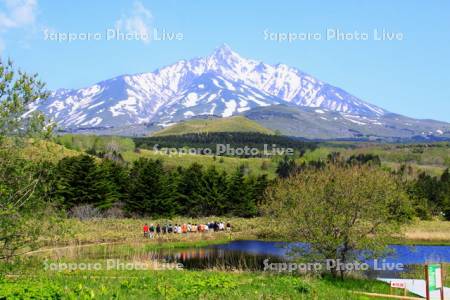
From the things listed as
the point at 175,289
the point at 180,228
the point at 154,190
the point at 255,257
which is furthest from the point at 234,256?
the point at 154,190

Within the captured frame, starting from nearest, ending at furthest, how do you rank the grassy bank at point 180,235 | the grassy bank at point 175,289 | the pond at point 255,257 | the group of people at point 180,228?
the grassy bank at point 175,289
the pond at point 255,257
the grassy bank at point 180,235
the group of people at point 180,228

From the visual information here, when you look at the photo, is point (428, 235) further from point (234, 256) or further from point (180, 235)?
point (180, 235)

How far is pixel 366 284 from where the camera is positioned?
105 ft

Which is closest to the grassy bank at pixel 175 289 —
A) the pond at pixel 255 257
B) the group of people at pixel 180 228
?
the pond at pixel 255 257

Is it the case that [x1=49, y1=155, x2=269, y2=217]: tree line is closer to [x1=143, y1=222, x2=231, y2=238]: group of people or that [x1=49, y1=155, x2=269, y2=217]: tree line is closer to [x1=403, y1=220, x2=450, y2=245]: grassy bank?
[x1=143, y1=222, x2=231, y2=238]: group of people

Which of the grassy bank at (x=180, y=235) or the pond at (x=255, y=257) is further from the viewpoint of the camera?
the grassy bank at (x=180, y=235)

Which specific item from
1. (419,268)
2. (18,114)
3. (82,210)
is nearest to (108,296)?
(18,114)

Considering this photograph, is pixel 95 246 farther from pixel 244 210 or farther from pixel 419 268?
pixel 244 210

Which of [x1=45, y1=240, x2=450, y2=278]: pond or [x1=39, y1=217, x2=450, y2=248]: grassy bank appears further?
[x1=39, y1=217, x2=450, y2=248]: grassy bank

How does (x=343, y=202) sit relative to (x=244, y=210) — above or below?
above

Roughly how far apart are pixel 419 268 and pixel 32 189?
109 feet

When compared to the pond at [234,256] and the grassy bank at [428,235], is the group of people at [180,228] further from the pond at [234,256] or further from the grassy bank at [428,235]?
the grassy bank at [428,235]

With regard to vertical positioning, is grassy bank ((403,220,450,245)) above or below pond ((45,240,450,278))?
below

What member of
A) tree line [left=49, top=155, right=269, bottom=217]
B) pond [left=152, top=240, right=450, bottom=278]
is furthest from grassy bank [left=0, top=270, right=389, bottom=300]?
tree line [left=49, top=155, right=269, bottom=217]
